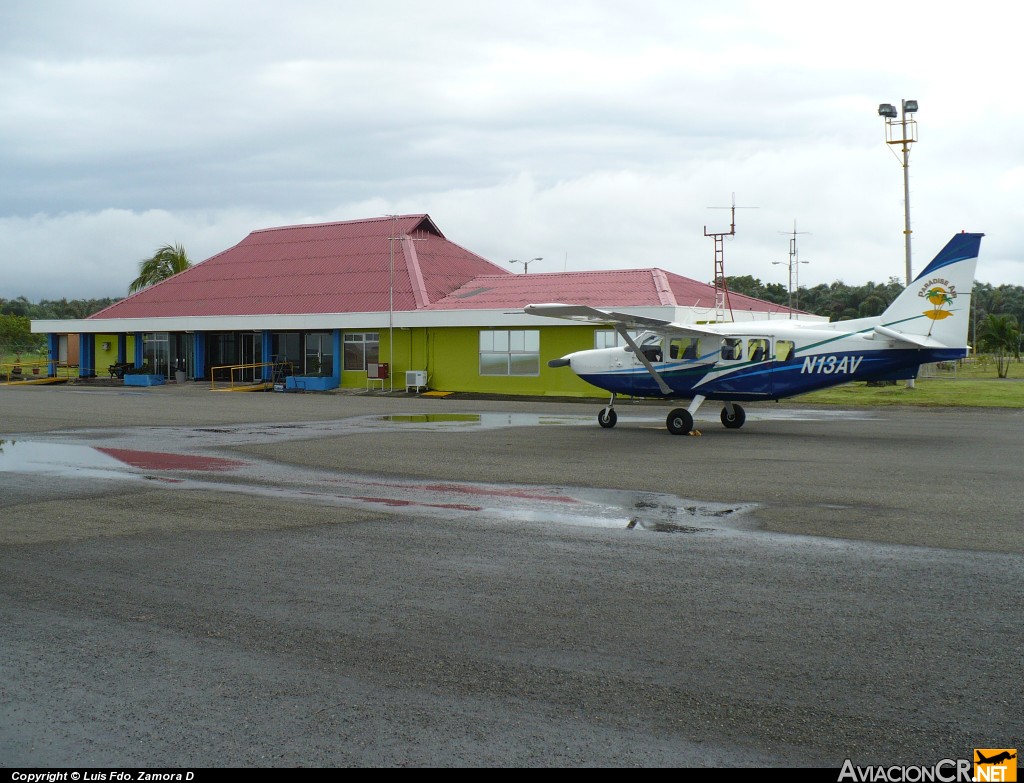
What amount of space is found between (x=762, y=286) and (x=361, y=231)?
58769 millimetres

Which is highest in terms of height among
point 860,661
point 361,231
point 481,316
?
point 361,231

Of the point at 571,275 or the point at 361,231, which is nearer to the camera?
the point at 571,275

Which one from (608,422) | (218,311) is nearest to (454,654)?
(608,422)

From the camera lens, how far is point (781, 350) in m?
20.0

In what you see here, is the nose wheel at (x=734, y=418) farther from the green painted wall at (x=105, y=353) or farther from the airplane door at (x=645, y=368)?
the green painted wall at (x=105, y=353)

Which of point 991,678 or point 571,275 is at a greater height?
point 571,275

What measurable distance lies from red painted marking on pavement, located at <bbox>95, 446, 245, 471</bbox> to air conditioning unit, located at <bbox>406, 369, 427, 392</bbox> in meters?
20.5

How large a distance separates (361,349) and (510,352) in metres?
7.05

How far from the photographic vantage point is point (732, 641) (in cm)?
563

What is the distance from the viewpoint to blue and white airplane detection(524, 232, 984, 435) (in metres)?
18.8

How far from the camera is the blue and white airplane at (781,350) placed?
1875 cm

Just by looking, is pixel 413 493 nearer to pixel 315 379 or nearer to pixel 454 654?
pixel 454 654

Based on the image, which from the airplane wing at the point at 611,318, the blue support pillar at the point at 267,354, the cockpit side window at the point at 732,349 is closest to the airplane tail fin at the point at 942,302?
the cockpit side window at the point at 732,349

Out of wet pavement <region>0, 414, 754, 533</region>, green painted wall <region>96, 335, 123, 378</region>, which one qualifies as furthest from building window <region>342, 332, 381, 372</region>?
wet pavement <region>0, 414, 754, 533</region>
